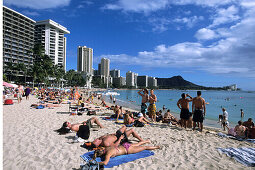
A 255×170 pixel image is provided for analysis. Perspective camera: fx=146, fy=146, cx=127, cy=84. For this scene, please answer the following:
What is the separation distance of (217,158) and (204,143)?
101 cm

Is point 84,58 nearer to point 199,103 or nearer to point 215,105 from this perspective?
point 215,105

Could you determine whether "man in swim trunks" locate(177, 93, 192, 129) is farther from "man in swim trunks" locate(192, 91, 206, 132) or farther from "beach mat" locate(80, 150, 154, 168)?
"beach mat" locate(80, 150, 154, 168)

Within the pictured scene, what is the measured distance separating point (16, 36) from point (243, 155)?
77.9 m

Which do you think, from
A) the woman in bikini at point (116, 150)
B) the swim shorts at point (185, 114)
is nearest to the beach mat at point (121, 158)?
the woman in bikini at point (116, 150)

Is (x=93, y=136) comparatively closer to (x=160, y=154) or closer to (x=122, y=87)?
(x=160, y=154)

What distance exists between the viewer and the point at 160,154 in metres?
3.68

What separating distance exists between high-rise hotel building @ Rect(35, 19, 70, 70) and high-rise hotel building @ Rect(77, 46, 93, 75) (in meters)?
56.7

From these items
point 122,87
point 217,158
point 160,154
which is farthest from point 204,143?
point 122,87

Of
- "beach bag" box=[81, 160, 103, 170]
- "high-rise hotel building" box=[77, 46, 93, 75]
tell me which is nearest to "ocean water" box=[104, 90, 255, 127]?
"beach bag" box=[81, 160, 103, 170]

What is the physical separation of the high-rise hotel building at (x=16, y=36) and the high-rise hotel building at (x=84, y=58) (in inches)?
2724

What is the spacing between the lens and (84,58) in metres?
138

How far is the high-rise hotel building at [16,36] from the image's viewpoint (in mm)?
55906

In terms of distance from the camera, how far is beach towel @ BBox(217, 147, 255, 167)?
3.25 meters

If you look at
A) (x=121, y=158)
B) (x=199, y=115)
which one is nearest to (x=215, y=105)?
(x=199, y=115)
